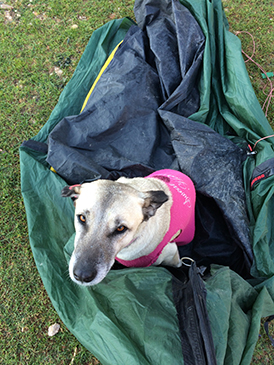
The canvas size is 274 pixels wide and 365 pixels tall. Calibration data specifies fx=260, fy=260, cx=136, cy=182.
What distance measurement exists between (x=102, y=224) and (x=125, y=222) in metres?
0.20

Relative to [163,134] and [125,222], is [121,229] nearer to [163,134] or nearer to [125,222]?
[125,222]

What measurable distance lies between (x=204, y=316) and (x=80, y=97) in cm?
358

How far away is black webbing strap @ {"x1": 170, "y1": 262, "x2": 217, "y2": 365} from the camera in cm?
210

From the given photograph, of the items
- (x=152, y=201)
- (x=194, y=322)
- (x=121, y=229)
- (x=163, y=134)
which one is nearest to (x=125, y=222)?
(x=121, y=229)

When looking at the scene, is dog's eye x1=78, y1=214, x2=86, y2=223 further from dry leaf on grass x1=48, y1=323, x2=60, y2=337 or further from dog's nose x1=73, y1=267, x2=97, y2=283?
dry leaf on grass x1=48, y1=323, x2=60, y2=337

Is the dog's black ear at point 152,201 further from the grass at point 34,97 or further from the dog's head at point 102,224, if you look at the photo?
Answer: the grass at point 34,97

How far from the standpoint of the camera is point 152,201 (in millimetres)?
2445

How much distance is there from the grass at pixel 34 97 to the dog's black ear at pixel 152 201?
2063mm

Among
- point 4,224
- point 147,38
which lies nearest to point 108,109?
point 147,38

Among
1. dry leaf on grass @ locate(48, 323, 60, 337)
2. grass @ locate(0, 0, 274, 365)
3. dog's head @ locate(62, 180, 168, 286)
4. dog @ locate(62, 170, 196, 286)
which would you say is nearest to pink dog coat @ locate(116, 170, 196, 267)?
dog @ locate(62, 170, 196, 286)

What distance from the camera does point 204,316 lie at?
229cm

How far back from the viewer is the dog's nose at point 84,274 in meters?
2.06

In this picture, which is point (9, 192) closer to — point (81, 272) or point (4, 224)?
point (4, 224)

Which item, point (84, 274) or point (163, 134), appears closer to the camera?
point (84, 274)
